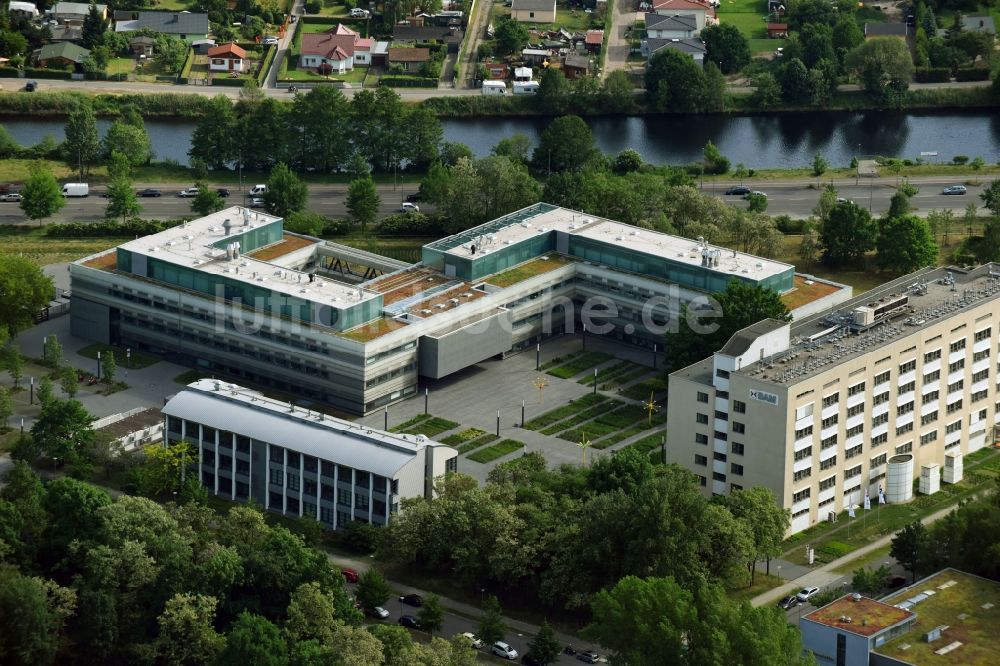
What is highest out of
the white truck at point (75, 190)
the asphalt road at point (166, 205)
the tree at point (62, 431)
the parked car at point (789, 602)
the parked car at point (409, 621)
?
the white truck at point (75, 190)

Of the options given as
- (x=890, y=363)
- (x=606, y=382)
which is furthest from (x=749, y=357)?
(x=606, y=382)

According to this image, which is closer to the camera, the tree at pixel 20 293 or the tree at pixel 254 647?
the tree at pixel 254 647

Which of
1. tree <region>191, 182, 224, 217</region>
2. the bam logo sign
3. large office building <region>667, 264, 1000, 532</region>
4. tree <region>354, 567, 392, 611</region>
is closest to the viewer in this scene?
tree <region>354, 567, 392, 611</region>

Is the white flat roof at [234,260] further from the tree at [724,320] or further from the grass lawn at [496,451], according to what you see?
the tree at [724,320]

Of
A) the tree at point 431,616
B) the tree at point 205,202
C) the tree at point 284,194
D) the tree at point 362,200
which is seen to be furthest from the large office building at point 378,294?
the tree at point 431,616

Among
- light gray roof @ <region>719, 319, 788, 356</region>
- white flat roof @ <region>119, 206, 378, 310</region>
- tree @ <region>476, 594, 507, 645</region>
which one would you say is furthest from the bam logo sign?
white flat roof @ <region>119, 206, 378, 310</region>

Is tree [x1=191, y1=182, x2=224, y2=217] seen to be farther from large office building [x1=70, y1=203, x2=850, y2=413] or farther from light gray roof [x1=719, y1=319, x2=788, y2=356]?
light gray roof [x1=719, y1=319, x2=788, y2=356]

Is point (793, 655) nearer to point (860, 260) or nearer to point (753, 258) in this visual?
point (753, 258)
